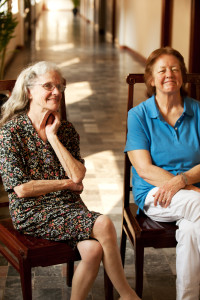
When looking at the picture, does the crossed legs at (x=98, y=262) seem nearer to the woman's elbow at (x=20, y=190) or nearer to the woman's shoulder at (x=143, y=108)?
the woman's elbow at (x=20, y=190)

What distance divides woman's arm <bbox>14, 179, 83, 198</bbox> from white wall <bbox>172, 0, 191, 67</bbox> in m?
6.79

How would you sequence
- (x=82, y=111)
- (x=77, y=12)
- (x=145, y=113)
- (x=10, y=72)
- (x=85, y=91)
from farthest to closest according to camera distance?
(x=77, y=12) → (x=10, y=72) → (x=85, y=91) → (x=82, y=111) → (x=145, y=113)

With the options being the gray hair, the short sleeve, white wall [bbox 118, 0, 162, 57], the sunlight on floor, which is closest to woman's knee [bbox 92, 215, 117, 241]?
the short sleeve

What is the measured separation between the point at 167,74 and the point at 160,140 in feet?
1.16

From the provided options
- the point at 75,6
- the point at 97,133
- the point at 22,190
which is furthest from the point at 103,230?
the point at 75,6

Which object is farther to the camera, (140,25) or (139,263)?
(140,25)

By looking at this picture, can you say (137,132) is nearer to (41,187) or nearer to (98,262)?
(41,187)

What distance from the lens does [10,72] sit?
1075 cm

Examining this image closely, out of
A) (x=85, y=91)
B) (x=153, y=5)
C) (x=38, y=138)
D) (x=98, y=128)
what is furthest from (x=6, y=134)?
(x=153, y=5)

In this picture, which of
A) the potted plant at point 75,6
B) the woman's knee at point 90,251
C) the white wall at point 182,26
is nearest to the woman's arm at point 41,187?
the woman's knee at point 90,251

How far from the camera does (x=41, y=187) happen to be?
248 cm

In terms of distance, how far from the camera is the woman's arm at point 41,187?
8.02 feet

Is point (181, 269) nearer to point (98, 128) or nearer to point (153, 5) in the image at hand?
point (98, 128)

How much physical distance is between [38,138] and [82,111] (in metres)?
5.04
